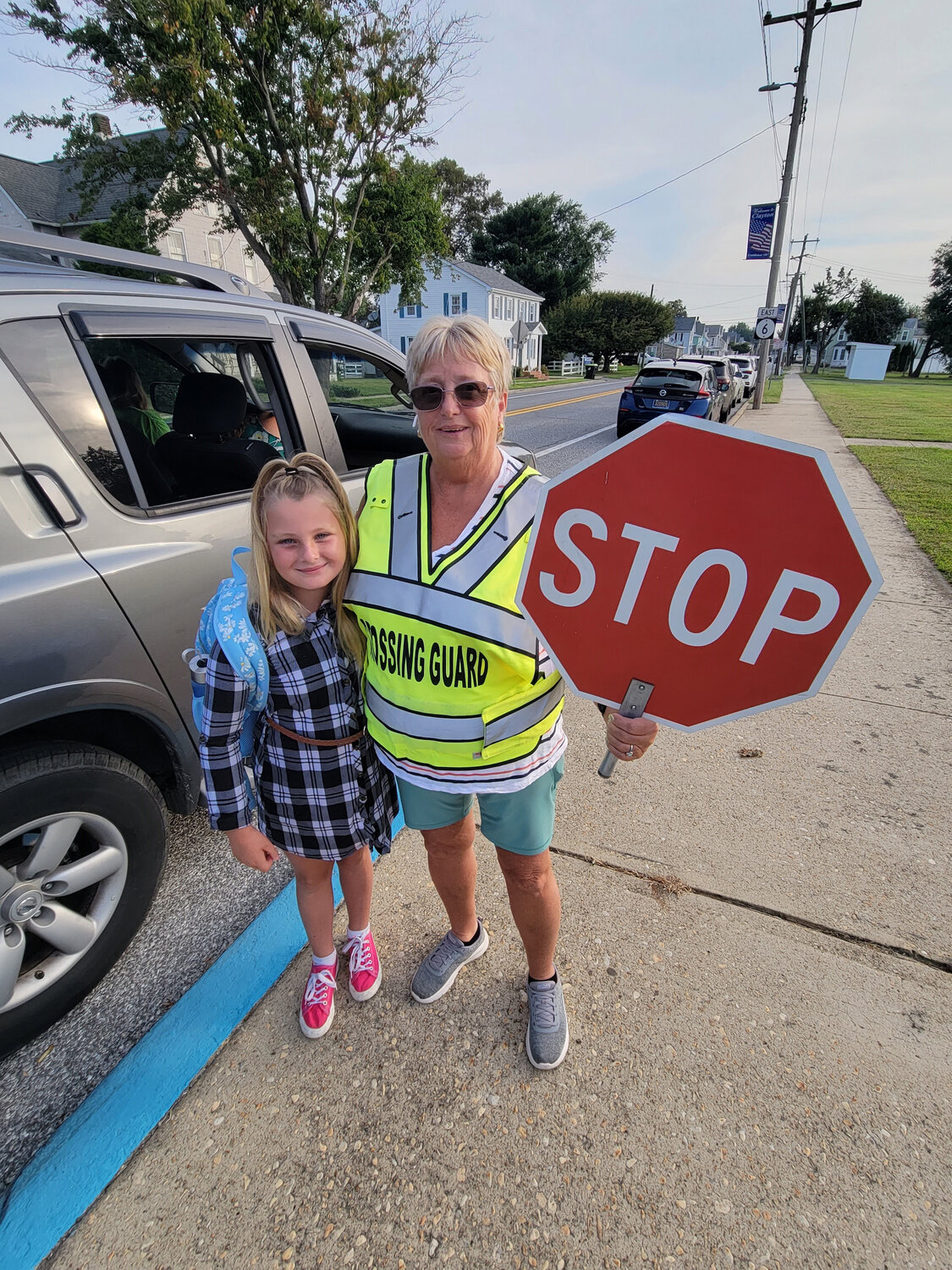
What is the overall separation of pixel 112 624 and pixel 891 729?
3517 mm

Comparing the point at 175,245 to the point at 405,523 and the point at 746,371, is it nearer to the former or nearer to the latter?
the point at 746,371

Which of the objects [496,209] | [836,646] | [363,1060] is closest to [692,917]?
[363,1060]

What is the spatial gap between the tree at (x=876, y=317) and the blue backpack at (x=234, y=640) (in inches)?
3070

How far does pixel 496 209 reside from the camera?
5822 cm

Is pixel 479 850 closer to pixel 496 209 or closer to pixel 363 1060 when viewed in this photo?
pixel 363 1060

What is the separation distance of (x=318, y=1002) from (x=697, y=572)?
160cm

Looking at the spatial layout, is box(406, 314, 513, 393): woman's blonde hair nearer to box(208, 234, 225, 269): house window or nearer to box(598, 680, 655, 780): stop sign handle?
box(598, 680, 655, 780): stop sign handle

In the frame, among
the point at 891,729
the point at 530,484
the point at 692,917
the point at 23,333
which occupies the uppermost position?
the point at 23,333

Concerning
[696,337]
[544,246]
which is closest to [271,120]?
[544,246]

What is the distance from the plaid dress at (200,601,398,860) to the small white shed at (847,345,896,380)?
173ft

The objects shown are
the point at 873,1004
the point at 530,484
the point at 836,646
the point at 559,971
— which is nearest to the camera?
the point at 836,646

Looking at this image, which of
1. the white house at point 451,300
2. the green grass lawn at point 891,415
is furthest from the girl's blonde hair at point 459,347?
the white house at point 451,300

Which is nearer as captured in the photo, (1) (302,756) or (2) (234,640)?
(2) (234,640)

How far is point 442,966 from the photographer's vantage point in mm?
1878
